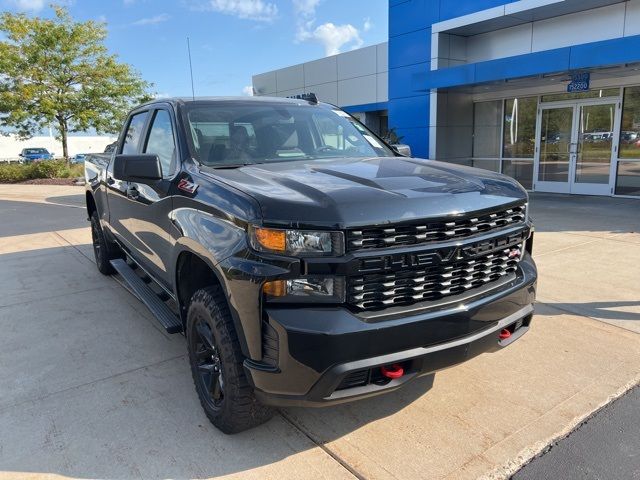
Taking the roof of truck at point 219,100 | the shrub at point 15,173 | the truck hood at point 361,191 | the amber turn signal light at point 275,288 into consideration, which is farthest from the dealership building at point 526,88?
the shrub at point 15,173

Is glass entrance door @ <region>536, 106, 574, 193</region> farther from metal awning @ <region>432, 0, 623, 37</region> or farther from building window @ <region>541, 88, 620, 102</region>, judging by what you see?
metal awning @ <region>432, 0, 623, 37</region>

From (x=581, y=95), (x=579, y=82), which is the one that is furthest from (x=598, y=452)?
(x=581, y=95)

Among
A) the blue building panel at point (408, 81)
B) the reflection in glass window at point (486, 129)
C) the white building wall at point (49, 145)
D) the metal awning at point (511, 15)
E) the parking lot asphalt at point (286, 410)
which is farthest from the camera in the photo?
the white building wall at point (49, 145)

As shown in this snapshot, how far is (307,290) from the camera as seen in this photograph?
2.30 metres

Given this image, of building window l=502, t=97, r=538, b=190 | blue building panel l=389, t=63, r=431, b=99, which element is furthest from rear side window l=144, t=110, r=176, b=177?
building window l=502, t=97, r=538, b=190

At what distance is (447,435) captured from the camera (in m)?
2.80

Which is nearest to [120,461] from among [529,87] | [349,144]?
[349,144]

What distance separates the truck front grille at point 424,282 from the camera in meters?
2.34

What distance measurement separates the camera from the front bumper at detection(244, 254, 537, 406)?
2234 mm

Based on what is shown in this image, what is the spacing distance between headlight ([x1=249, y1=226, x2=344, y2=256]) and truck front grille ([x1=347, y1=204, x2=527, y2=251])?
6 centimetres

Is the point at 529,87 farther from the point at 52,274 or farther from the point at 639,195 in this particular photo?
the point at 52,274

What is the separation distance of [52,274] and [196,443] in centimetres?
456

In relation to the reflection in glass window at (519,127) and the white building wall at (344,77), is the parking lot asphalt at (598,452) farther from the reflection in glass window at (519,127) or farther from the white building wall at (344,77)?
the white building wall at (344,77)

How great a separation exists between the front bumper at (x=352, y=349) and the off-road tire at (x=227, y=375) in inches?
6.4
